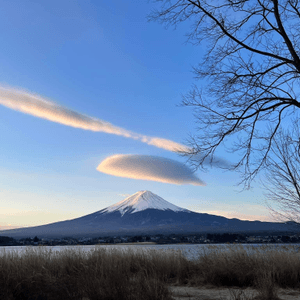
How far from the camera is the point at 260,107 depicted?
→ 25.3ft

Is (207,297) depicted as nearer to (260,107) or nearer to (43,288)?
(43,288)

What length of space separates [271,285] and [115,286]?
2.70 metres

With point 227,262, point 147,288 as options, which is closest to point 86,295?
point 147,288

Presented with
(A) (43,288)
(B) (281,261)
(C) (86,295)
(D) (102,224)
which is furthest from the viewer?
(D) (102,224)

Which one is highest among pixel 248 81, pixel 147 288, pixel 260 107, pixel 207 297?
pixel 248 81

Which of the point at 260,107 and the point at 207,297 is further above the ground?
the point at 260,107

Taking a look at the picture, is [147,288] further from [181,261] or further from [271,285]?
[181,261]

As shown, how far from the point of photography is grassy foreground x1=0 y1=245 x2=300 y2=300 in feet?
16.9

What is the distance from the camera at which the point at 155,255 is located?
10.3 metres

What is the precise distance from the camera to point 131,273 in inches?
365

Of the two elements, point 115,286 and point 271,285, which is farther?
point 271,285

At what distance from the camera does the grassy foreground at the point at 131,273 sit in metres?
5.14

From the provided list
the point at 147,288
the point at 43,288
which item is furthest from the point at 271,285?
the point at 43,288

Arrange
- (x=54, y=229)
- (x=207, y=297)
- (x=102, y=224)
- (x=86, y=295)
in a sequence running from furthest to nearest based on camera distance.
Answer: (x=102, y=224)
(x=54, y=229)
(x=207, y=297)
(x=86, y=295)
